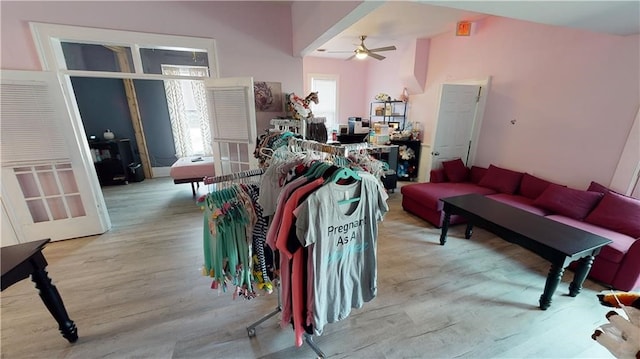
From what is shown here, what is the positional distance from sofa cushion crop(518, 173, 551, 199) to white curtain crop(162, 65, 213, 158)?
6.08m

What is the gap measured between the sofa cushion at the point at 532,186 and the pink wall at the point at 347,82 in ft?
14.8

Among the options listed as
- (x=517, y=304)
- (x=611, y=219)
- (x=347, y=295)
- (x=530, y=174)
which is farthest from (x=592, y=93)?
(x=347, y=295)

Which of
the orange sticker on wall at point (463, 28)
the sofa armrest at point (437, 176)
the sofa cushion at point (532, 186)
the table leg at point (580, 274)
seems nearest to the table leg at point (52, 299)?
the table leg at point (580, 274)

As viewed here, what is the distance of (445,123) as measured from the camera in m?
3.90

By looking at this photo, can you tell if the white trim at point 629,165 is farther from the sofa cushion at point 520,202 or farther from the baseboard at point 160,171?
the baseboard at point 160,171

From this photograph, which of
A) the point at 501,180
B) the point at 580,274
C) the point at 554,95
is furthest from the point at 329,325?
the point at 554,95

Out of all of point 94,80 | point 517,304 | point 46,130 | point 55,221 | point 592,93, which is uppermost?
point 94,80

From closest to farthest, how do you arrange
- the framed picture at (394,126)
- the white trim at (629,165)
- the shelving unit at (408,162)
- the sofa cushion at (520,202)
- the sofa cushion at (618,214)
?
the sofa cushion at (618,214) < the white trim at (629,165) < the sofa cushion at (520,202) < the shelving unit at (408,162) < the framed picture at (394,126)

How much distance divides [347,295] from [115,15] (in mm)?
3836

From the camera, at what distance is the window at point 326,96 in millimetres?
6695

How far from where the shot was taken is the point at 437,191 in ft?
11.1

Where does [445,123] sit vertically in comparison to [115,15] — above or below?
below

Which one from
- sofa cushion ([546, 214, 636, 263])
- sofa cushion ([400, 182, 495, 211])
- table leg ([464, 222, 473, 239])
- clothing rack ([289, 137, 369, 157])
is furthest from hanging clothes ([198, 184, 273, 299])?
sofa cushion ([546, 214, 636, 263])

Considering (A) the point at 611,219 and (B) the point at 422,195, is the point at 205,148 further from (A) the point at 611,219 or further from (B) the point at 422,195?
(A) the point at 611,219
